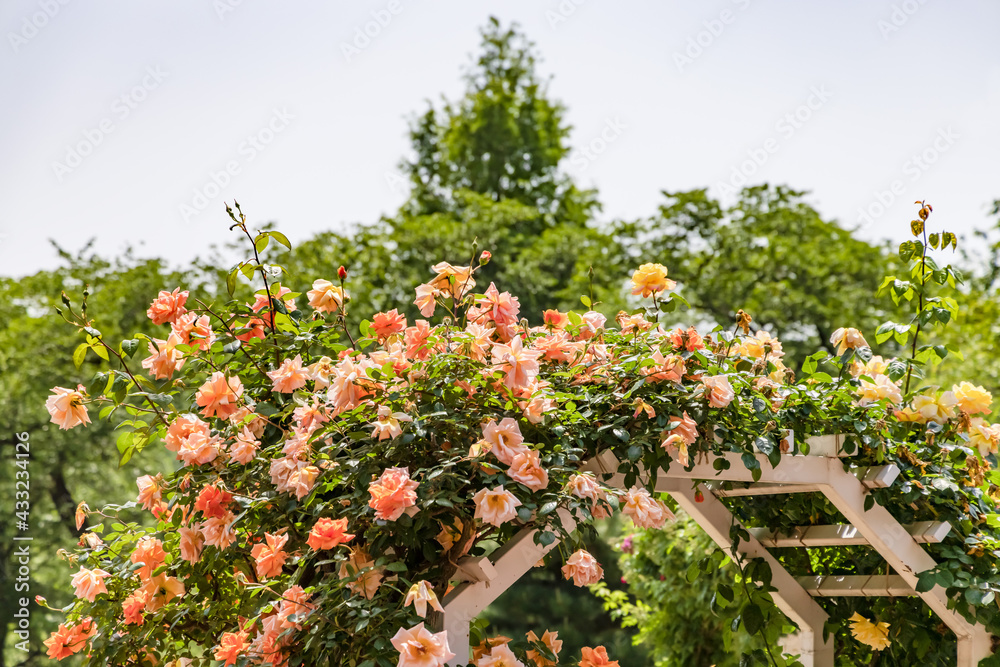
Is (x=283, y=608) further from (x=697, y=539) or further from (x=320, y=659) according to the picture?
(x=697, y=539)

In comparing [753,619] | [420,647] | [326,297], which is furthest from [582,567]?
[753,619]

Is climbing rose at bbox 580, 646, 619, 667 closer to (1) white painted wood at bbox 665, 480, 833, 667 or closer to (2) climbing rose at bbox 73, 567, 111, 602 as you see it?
(1) white painted wood at bbox 665, 480, 833, 667

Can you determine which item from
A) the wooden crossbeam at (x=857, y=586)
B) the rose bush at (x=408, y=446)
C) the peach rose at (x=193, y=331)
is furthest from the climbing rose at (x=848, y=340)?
the peach rose at (x=193, y=331)

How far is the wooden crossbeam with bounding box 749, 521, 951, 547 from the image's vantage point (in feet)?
6.61

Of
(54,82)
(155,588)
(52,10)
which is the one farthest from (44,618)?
(155,588)

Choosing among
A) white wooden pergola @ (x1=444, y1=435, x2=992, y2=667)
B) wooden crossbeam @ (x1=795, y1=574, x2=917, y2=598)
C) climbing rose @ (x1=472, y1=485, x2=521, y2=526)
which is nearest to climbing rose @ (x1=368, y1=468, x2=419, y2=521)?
climbing rose @ (x1=472, y1=485, x2=521, y2=526)

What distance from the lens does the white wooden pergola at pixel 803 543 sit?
5.09ft

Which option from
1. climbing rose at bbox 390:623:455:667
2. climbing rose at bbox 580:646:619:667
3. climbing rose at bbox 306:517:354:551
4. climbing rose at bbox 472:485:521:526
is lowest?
climbing rose at bbox 390:623:455:667

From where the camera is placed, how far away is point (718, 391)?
1657 mm

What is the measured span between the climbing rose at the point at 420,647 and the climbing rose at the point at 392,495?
20cm

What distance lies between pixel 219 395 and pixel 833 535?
1787 mm

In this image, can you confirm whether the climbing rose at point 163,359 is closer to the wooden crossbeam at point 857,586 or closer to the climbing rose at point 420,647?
the climbing rose at point 420,647

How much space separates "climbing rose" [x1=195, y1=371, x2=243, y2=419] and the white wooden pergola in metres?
0.64

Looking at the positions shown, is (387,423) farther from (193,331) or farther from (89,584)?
(89,584)
